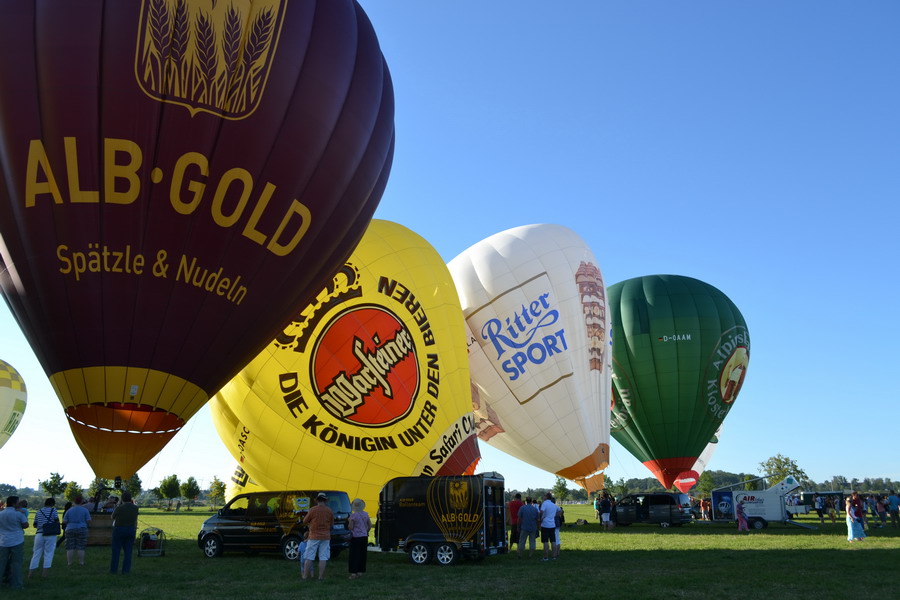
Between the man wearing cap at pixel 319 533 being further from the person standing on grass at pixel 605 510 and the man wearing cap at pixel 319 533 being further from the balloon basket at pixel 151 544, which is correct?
the person standing on grass at pixel 605 510

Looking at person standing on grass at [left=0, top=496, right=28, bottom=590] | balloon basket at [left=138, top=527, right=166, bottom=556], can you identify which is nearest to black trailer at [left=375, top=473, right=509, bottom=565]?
balloon basket at [left=138, top=527, right=166, bottom=556]

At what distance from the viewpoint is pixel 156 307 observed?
1090 centimetres

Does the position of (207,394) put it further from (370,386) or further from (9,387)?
(9,387)

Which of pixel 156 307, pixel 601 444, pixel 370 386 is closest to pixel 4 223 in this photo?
pixel 156 307

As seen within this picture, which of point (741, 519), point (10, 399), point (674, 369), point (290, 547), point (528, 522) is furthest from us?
point (10, 399)

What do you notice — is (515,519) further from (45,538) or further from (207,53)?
(207,53)

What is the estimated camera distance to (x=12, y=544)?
32.1 ft

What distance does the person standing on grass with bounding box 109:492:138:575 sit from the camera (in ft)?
36.1

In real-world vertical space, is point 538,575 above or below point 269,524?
below

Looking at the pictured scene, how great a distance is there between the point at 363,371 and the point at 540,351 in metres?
10.0

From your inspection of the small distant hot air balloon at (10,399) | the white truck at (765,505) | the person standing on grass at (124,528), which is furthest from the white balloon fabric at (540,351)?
the small distant hot air balloon at (10,399)

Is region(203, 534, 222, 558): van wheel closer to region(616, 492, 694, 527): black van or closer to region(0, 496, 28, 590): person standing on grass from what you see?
region(0, 496, 28, 590): person standing on grass

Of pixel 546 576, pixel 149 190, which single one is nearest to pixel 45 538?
pixel 149 190

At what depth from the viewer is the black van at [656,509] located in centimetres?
2389
